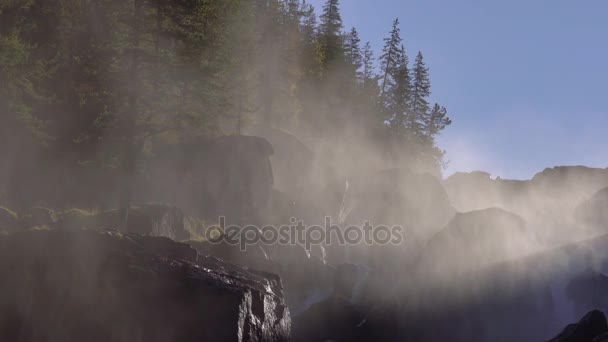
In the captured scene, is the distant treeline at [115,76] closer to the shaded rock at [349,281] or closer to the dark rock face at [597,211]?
the shaded rock at [349,281]

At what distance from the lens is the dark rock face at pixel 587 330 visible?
20.7 metres

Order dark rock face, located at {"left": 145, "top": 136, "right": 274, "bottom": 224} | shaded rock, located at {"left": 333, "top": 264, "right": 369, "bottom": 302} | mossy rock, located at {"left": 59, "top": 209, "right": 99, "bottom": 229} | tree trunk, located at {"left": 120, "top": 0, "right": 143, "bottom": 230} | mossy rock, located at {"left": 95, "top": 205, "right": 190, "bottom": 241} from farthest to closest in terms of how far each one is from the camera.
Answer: dark rock face, located at {"left": 145, "top": 136, "right": 274, "bottom": 224}, shaded rock, located at {"left": 333, "top": 264, "right": 369, "bottom": 302}, tree trunk, located at {"left": 120, "top": 0, "right": 143, "bottom": 230}, mossy rock, located at {"left": 95, "top": 205, "right": 190, "bottom": 241}, mossy rock, located at {"left": 59, "top": 209, "right": 99, "bottom": 229}

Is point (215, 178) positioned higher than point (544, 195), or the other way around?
point (544, 195)

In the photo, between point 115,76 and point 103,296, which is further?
point 115,76

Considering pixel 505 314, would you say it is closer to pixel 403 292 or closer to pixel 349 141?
pixel 403 292

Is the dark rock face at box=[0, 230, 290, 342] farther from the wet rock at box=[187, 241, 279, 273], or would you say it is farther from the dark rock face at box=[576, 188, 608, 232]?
the dark rock face at box=[576, 188, 608, 232]

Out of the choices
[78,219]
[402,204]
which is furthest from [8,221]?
[402,204]

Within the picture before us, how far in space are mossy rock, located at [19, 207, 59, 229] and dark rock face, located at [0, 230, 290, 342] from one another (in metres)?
8.47

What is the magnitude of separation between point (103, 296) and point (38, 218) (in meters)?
11.5

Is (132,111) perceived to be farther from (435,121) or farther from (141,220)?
(435,121)

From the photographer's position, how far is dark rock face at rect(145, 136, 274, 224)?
39531mm

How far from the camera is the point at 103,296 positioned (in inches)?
704

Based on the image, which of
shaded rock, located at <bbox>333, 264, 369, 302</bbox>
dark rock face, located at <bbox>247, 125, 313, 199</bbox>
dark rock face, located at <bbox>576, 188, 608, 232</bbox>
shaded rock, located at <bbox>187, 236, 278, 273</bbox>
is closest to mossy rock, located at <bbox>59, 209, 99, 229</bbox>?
shaded rock, located at <bbox>187, 236, 278, 273</bbox>

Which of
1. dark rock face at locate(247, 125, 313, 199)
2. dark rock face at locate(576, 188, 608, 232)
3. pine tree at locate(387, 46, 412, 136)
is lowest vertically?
dark rock face at locate(576, 188, 608, 232)
